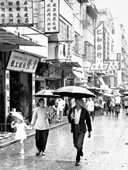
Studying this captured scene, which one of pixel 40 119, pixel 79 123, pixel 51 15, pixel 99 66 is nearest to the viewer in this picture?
pixel 79 123

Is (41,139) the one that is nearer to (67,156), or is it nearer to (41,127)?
(41,127)

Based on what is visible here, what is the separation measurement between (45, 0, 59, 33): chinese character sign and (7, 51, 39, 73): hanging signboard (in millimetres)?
2017

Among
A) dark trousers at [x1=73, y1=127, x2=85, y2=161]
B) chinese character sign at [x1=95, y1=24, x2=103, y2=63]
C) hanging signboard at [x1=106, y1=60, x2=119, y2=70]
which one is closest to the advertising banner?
chinese character sign at [x1=95, y1=24, x2=103, y2=63]

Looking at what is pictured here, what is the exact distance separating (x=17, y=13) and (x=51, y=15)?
780 cm

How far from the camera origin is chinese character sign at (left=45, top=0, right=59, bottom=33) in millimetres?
20016

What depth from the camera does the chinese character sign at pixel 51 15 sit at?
65.7 ft

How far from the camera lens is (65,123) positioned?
→ 24031 mm

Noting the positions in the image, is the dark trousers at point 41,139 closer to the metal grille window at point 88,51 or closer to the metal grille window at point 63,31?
the metal grille window at point 63,31

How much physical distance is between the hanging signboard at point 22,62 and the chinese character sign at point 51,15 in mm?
2017

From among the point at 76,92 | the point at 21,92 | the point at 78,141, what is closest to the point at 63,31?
the point at 21,92

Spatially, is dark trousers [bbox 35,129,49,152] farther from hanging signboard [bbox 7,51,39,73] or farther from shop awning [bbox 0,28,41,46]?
hanging signboard [bbox 7,51,39,73]

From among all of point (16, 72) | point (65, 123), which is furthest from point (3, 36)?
point (65, 123)

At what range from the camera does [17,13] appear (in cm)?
1255

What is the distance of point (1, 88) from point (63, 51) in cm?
896
